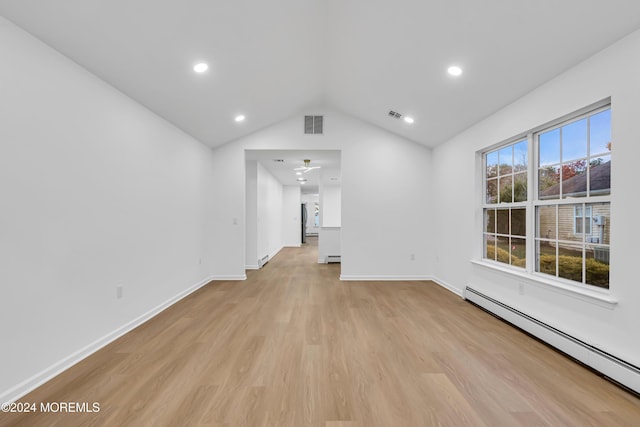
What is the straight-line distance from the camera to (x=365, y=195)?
5180 mm

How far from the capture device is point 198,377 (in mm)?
2070

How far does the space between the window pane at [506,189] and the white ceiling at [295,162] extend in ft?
8.99

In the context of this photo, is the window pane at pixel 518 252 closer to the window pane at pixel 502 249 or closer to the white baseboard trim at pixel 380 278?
the window pane at pixel 502 249

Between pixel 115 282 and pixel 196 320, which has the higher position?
pixel 115 282

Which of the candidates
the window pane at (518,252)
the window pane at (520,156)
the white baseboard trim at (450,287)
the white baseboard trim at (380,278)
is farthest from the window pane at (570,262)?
the white baseboard trim at (380,278)

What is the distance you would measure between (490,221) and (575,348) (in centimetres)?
184

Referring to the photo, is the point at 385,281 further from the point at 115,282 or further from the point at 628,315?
the point at 115,282

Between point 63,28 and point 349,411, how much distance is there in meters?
3.24

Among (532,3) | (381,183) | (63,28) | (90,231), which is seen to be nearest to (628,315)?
(532,3)

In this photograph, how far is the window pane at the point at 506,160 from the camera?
134 inches

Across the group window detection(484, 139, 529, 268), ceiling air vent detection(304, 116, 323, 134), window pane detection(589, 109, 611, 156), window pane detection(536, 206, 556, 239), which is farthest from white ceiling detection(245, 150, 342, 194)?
window pane detection(589, 109, 611, 156)

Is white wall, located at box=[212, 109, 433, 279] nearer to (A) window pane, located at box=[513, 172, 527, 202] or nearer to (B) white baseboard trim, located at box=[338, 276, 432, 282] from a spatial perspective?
(B) white baseboard trim, located at box=[338, 276, 432, 282]

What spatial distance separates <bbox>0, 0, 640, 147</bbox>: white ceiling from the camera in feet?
6.62

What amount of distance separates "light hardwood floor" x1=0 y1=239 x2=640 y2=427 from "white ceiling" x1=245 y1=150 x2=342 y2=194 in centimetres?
306
